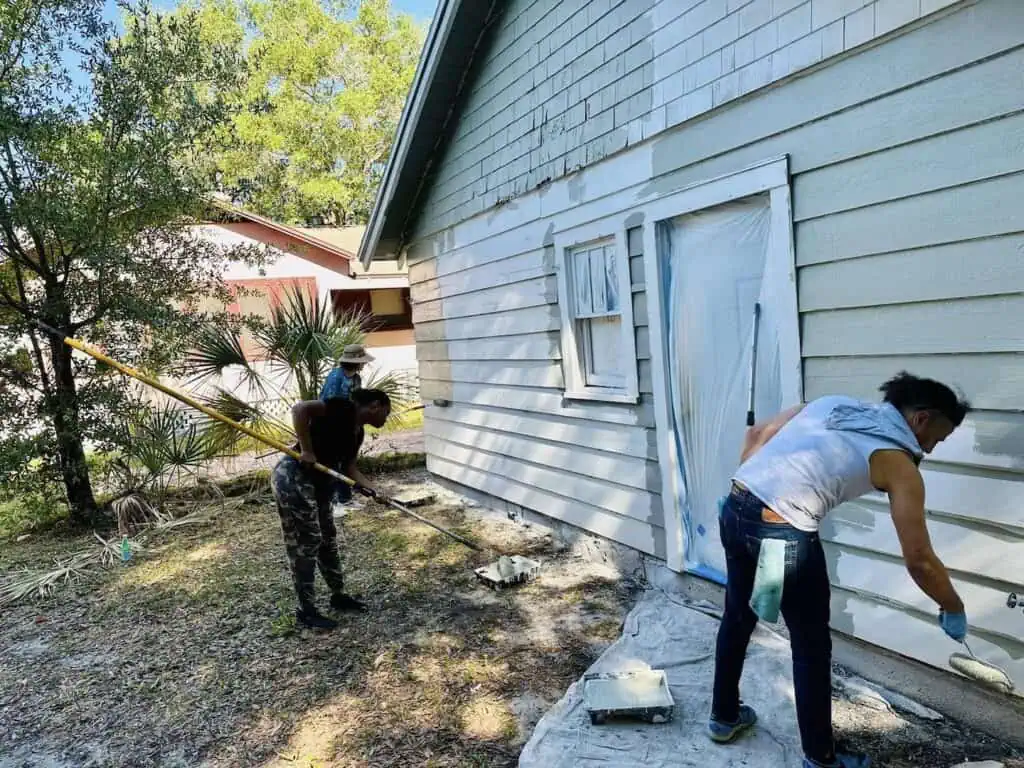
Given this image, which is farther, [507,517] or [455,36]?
[507,517]

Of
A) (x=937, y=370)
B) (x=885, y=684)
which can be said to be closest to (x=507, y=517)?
(x=885, y=684)

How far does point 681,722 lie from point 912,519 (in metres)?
1.64

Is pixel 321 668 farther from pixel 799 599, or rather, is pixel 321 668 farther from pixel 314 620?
pixel 799 599

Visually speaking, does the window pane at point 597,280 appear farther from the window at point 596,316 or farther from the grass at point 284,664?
the grass at point 284,664

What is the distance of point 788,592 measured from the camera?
8.05 ft

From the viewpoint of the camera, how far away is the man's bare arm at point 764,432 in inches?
108

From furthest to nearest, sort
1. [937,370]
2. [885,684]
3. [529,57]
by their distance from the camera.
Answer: [529,57], [885,684], [937,370]

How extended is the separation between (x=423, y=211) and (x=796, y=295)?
5.44 meters

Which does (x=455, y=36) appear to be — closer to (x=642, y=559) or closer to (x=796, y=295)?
(x=796, y=295)

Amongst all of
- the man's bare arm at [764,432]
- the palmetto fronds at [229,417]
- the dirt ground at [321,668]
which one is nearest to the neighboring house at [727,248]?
the dirt ground at [321,668]

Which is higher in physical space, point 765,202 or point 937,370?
point 765,202

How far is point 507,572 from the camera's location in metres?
5.20

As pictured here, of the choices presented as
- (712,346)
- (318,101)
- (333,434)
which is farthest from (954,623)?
(318,101)

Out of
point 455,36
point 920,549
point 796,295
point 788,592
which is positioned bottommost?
point 788,592
